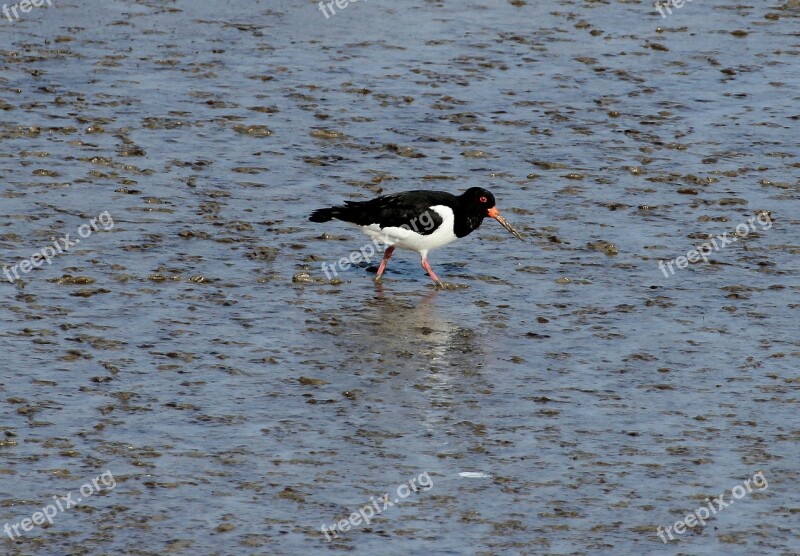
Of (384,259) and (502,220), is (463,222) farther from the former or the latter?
(384,259)

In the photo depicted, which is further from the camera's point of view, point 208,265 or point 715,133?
point 715,133

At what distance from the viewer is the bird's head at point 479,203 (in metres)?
17.7

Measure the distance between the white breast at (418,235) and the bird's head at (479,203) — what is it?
1.03 ft

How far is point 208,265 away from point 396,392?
398cm

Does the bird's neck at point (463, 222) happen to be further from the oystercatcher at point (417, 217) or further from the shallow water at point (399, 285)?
the shallow water at point (399, 285)

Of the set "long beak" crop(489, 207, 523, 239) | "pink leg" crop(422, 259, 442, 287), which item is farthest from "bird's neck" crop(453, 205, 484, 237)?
"pink leg" crop(422, 259, 442, 287)

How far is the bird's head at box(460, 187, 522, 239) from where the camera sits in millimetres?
17656

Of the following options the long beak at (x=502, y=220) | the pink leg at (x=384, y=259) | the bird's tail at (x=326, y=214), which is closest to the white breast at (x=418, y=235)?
the pink leg at (x=384, y=259)

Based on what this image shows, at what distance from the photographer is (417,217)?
1725 centimetres

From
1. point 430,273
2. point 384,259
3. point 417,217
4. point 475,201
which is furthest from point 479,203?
point 384,259

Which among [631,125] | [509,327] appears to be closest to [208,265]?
[509,327]

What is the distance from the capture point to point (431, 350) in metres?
15.7

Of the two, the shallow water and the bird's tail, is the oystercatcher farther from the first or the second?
the shallow water

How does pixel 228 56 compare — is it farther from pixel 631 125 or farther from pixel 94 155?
pixel 631 125
